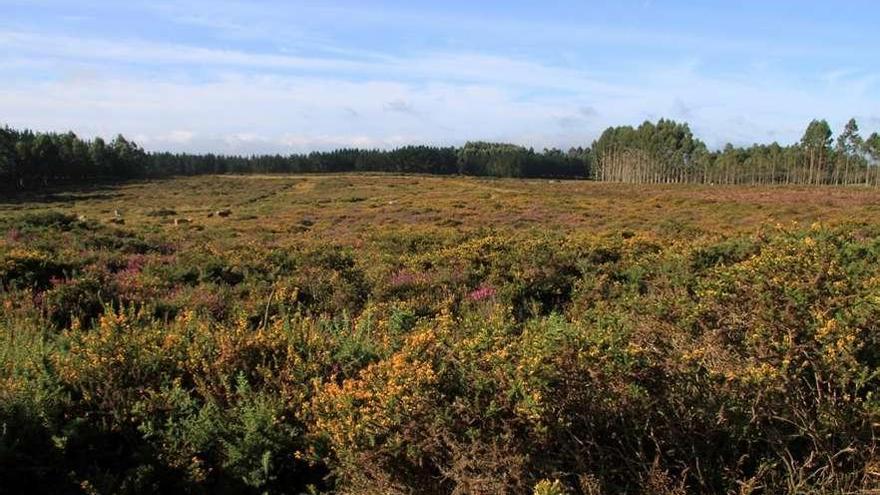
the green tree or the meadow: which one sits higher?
the green tree

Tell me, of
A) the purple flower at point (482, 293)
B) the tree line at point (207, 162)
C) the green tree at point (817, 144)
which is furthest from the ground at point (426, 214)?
the green tree at point (817, 144)

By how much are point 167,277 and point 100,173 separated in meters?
100

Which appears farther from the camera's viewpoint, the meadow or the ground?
the ground

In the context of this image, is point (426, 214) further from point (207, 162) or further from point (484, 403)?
point (207, 162)

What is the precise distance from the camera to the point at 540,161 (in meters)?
154

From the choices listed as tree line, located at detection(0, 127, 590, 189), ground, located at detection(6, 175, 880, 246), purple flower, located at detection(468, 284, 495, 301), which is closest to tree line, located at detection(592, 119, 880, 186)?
tree line, located at detection(0, 127, 590, 189)

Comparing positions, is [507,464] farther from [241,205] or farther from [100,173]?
[100,173]

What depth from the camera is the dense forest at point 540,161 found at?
91688 millimetres

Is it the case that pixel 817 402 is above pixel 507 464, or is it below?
above

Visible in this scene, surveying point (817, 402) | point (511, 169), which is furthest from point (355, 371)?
point (511, 169)

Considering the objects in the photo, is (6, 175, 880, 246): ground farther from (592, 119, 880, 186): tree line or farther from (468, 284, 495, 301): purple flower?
(592, 119, 880, 186): tree line

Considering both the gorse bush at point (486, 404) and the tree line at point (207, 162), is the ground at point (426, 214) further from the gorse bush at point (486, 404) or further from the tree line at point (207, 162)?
the tree line at point (207, 162)

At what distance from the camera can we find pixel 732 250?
1091 cm

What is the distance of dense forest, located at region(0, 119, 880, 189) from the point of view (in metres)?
91.7
